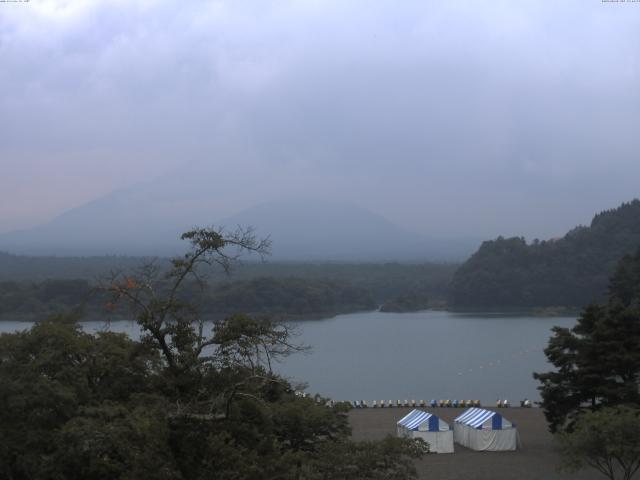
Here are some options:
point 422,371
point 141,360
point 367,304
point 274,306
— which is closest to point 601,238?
point 367,304

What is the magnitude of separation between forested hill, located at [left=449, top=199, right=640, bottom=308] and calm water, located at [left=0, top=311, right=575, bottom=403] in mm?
6426

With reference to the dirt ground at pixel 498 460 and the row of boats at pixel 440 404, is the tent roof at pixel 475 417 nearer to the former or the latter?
the dirt ground at pixel 498 460

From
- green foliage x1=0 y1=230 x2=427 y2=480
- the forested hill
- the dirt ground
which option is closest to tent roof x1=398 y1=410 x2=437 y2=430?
the dirt ground

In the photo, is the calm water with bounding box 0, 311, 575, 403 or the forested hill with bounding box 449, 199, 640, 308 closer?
the calm water with bounding box 0, 311, 575, 403

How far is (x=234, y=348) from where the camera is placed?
209 inches

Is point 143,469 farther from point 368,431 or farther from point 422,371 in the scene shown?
point 422,371

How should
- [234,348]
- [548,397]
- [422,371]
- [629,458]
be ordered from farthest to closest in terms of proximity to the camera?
1. [422,371]
2. [548,397]
3. [629,458]
4. [234,348]

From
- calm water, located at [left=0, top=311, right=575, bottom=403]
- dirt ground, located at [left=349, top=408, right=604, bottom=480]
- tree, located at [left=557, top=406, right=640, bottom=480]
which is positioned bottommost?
calm water, located at [left=0, top=311, right=575, bottom=403]

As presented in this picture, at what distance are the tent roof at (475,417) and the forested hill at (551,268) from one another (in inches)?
1450

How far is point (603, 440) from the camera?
9.09 meters

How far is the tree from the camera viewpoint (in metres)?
8.99

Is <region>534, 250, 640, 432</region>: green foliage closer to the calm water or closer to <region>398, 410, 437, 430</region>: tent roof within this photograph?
<region>398, 410, 437, 430</region>: tent roof

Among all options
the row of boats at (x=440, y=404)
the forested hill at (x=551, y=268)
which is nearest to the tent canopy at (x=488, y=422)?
the row of boats at (x=440, y=404)

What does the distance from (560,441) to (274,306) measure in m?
34.7
